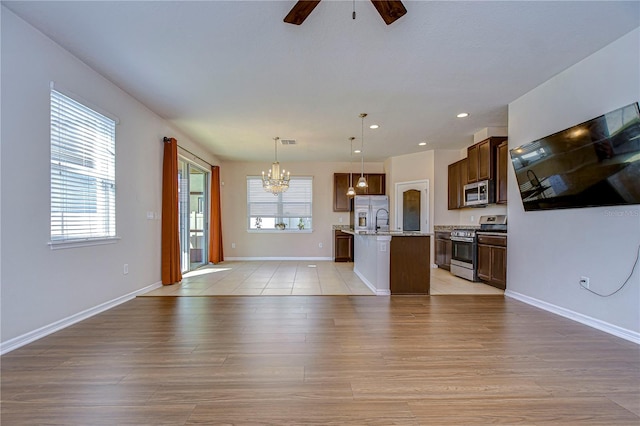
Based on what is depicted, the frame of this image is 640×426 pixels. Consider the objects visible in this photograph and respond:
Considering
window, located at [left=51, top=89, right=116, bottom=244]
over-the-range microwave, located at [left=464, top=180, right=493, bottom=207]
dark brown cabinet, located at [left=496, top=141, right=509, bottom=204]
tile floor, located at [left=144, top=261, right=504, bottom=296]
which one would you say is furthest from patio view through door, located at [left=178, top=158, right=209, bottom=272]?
dark brown cabinet, located at [left=496, top=141, right=509, bottom=204]

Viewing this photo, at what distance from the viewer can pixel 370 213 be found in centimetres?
737

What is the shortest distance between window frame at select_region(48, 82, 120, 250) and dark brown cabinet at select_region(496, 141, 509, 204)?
559 cm

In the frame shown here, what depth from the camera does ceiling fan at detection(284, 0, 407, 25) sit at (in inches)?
74.1

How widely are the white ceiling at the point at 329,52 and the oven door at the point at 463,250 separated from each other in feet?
7.01

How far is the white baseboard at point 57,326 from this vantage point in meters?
2.35

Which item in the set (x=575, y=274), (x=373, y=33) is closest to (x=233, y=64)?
(x=373, y=33)

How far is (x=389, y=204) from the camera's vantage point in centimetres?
746

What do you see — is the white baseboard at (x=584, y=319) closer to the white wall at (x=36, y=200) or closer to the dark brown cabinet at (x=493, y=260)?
the dark brown cabinet at (x=493, y=260)

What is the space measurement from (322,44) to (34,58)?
261cm

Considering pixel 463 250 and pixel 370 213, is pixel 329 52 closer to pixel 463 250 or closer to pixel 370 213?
pixel 463 250

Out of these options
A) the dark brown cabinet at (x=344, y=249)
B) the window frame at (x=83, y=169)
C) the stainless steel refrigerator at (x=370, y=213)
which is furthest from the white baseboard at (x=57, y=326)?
the stainless steel refrigerator at (x=370, y=213)

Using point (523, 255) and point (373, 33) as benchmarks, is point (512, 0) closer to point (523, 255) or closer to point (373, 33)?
point (373, 33)

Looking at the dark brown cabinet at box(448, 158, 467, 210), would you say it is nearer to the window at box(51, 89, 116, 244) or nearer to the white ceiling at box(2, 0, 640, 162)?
the white ceiling at box(2, 0, 640, 162)

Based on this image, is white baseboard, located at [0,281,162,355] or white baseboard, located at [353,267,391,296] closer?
white baseboard, located at [0,281,162,355]
